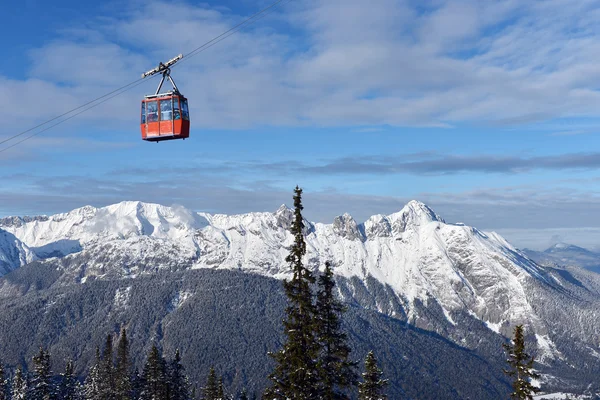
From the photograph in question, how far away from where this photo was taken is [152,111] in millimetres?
59562

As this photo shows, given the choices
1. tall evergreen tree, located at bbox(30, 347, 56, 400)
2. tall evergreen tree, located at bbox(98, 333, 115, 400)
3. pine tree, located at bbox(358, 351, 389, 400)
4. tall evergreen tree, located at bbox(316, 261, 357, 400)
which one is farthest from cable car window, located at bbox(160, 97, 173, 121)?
tall evergreen tree, located at bbox(98, 333, 115, 400)

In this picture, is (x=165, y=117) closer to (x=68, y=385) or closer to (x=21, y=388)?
(x=21, y=388)

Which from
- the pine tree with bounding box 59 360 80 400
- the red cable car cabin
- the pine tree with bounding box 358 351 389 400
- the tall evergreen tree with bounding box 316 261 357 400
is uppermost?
the red cable car cabin

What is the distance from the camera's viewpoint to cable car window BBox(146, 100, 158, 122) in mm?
59237

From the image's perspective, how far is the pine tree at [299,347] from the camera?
38906 mm

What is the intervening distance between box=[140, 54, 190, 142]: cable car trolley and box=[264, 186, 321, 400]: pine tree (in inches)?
892

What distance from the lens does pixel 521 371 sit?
43.8 m

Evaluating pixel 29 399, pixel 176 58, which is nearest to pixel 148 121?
pixel 176 58

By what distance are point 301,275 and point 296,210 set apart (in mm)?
4230

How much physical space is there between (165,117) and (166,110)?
0.66m

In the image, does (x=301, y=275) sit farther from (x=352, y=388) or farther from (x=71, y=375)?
(x=71, y=375)

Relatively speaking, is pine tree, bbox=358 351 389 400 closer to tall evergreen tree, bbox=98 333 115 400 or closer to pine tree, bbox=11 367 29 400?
tall evergreen tree, bbox=98 333 115 400

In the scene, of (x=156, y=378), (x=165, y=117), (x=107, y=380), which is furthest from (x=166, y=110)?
(x=107, y=380)

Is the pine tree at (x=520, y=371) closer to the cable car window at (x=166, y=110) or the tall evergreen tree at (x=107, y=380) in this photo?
the cable car window at (x=166, y=110)
